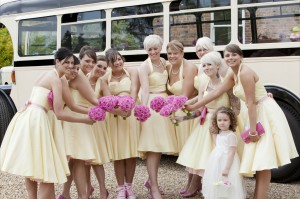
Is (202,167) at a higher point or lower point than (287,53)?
lower

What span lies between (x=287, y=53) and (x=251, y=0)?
0.76 m

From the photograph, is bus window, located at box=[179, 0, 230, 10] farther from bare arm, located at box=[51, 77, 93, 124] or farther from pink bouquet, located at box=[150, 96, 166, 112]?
bare arm, located at box=[51, 77, 93, 124]

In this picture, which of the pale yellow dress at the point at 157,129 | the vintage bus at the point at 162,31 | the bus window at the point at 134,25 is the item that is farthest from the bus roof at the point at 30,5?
the pale yellow dress at the point at 157,129

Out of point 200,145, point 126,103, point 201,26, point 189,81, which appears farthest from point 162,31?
point 200,145

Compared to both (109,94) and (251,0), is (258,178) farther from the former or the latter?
(251,0)

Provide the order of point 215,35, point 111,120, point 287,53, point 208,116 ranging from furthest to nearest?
point 215,35 < point 287,53 < point 111,120 < point 208,116

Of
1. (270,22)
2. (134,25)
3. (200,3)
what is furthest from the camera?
(134,25)

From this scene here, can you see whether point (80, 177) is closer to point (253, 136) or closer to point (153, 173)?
point (153, 173)

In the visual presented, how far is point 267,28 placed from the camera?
679 centimetres

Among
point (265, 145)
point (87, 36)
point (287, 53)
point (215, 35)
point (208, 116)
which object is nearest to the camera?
point (265, 145)

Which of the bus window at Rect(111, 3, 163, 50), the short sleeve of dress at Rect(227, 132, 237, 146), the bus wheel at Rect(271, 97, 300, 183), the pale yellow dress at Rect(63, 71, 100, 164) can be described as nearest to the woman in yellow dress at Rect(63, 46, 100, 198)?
the pale yellow dress at Rect(63, 71, 100, 164)

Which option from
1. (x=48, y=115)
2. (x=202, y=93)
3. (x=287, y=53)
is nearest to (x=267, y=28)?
(x=287, y=53)

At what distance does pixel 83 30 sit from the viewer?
28.7ft

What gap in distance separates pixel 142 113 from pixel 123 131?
472 mm
